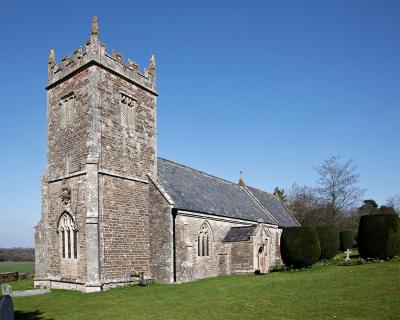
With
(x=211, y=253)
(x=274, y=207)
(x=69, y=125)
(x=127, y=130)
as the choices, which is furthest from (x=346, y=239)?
(x=69, y=125)

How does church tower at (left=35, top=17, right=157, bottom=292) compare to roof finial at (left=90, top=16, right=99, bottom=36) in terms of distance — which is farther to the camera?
roof finial at (left=90, top=16, right=99, bottom=36)

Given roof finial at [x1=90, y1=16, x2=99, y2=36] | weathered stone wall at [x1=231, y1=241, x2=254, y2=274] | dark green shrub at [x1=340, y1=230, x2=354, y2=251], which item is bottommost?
dark green shrub at [x1=340, y1=230, x2=354, y2=251]

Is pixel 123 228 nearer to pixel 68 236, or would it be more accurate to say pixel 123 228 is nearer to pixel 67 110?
pixel 68 236

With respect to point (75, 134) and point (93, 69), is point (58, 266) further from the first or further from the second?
point (93, 69)

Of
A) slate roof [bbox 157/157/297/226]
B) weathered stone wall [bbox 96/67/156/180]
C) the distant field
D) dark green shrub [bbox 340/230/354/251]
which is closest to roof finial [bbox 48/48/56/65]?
weathered stone wall [bbox 96/67/156/180]

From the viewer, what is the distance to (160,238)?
21.8 m

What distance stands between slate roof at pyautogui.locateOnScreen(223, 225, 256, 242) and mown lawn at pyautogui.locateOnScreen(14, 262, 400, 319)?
7.57 metres

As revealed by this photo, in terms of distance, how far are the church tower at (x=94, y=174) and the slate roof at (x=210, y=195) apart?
2.52m

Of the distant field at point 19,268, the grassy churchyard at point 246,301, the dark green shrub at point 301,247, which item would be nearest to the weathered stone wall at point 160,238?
the grassy churchyard at point 246,301

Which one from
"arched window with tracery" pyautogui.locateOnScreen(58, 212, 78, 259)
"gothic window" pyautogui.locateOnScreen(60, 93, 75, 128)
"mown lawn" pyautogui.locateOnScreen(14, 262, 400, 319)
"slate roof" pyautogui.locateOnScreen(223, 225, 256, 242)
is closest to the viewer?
"mown lawn" pyautogui.locateOnScreen(14, 262, 400, 319)

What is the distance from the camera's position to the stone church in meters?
19.6

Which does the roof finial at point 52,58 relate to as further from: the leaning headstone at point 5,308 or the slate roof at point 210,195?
the leaning headstone at point 5,308

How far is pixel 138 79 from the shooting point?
23.5 m

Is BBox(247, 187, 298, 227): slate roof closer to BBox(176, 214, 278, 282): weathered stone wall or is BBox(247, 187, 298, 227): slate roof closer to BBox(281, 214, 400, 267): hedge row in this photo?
BBox(176, 214, 278, 282): weathered stone wall
